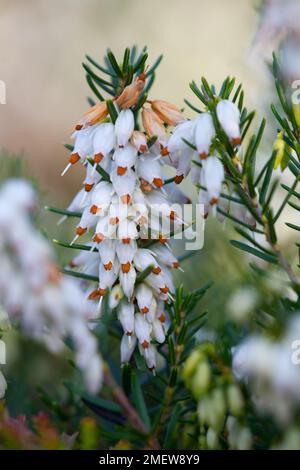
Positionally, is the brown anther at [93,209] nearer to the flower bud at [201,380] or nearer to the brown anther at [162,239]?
the brown anther at [162,239]

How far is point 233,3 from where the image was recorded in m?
3.27

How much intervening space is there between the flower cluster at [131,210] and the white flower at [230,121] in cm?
6

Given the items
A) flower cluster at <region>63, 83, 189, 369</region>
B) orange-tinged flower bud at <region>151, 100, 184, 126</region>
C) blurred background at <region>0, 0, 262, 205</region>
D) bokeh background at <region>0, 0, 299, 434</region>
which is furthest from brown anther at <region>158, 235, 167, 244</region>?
blurred background at <region>0, 0, 262, 205</region>

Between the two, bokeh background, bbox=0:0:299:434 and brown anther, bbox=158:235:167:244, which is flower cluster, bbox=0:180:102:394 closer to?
brown anther, bbox=158:235:167:244

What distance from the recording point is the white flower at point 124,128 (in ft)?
1.98

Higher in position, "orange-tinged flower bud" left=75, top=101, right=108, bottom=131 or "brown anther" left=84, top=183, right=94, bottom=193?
"orange-tinged flower bud" left=75, top=101, right=108, bottom=131

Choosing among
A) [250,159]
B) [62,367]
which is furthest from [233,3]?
[250,159]

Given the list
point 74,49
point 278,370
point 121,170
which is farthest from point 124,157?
point 74,49

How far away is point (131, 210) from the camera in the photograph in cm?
A: 61

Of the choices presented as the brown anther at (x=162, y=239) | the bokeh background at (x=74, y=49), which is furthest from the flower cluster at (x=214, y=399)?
the bokeh background at (x=74, y=49)

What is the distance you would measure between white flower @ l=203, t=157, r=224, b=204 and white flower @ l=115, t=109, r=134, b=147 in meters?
0.07

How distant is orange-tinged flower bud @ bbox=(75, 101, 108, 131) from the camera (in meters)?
0.63

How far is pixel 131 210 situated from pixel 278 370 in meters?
0.21

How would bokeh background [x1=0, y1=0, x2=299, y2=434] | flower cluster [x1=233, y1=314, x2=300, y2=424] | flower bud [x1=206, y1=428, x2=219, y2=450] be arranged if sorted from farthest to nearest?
bokeh background [x1=0, y1=0, x2=299, y2=434], flower bud [x1=206, y1=428, x2=219, y2=450], flower cluster [x1=233, y1=314, x2=300, y2=424]
